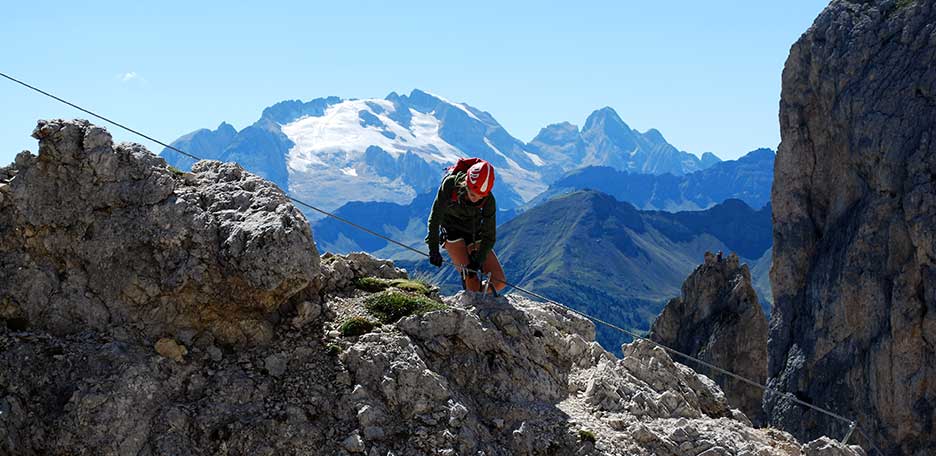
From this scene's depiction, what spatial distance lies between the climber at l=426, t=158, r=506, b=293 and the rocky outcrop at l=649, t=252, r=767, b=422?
237 feet

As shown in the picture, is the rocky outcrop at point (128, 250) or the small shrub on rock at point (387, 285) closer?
the rocky outcrop at point (128, 250)

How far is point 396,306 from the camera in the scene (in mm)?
17891

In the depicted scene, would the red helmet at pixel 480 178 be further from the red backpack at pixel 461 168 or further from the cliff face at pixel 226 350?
the cliff face at pixel 226 350

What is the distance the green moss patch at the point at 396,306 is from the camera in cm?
1775

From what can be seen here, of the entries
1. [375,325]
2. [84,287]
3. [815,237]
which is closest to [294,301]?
[375,325]

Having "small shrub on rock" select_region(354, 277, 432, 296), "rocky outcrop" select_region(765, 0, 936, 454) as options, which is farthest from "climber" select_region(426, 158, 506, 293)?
"rocky outcrop" select_region(765, 0, 936, 454)

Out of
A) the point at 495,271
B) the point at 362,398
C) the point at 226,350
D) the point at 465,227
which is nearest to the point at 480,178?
the point at 465,227

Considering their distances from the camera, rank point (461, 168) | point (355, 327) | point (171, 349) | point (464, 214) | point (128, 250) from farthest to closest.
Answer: point (461, 168) → point (464, 214) → point (355, 327) → point (128, 250) → point (171, 349)

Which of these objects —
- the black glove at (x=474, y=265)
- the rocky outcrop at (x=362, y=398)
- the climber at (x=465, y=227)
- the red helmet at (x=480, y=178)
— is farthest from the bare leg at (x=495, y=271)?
the red helmet at (x=480, y=178)

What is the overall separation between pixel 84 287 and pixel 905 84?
8389cm

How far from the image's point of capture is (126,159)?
55.1ft

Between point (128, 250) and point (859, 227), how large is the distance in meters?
80.7

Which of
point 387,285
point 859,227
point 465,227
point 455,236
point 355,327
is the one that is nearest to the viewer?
point 355,327

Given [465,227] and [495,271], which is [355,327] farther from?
[495,271]
